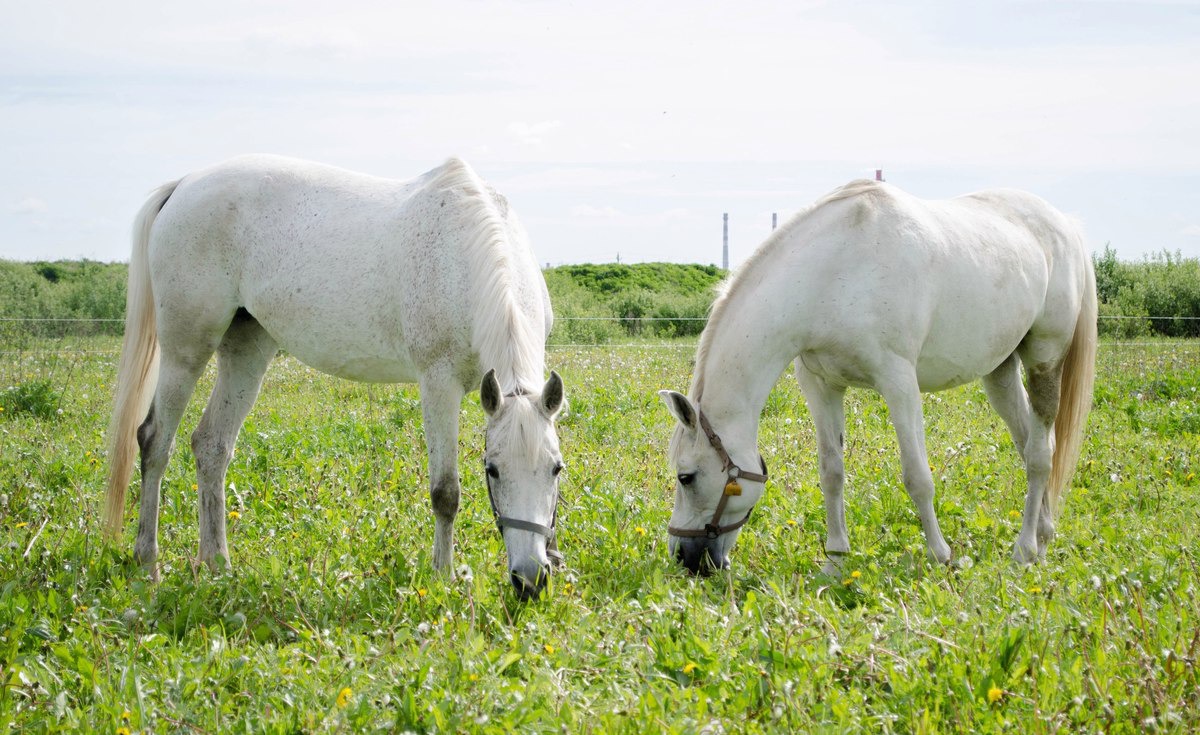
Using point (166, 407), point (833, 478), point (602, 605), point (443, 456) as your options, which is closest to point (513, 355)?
point (443, 456)

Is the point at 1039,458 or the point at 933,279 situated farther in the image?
the point at 1039,458

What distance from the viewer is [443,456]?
13.6 feet

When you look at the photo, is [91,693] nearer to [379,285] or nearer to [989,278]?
[379,285]

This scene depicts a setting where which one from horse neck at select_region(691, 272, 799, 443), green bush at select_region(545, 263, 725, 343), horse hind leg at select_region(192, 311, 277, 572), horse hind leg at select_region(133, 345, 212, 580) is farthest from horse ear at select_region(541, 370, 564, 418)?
green bush at select_region(545, 263, 725, 343)

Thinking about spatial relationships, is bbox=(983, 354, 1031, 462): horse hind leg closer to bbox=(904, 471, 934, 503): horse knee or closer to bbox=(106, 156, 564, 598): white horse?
bbox=(904, 471, 934, 503): horse knee

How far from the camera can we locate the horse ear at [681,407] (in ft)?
13.9

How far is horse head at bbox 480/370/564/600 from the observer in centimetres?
354

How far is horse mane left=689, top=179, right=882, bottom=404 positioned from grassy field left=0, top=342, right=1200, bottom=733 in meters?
0.92

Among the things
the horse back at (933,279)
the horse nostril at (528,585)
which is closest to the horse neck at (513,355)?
the horse nostril at (528,585)

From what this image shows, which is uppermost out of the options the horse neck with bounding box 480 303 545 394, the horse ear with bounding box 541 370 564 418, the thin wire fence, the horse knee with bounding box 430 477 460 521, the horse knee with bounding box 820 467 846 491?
the horse neck with bounding box 480 303 545 394

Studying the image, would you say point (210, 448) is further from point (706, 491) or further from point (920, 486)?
point (920, 486)

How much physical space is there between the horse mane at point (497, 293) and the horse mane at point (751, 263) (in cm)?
88

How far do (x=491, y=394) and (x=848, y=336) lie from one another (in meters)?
1.81

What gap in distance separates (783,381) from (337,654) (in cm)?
729
